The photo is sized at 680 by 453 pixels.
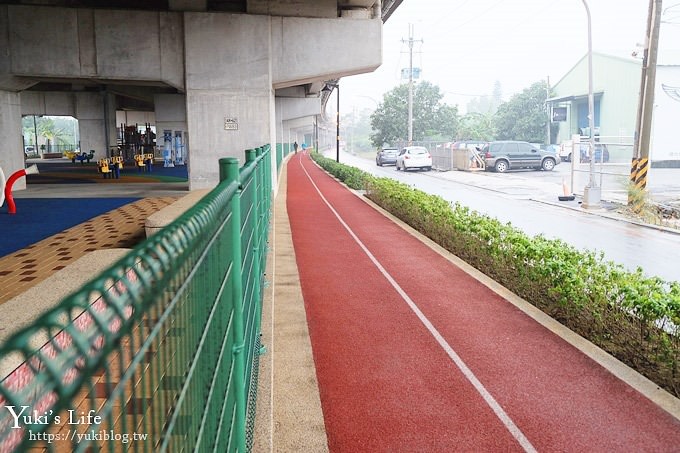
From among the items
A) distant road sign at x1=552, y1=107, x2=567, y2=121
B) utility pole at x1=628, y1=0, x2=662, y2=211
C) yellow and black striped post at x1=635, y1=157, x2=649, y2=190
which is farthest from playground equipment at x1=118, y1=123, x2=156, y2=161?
distant road sign at x1=552, y1=107, x2=567, y2=121

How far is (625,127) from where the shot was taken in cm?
5097

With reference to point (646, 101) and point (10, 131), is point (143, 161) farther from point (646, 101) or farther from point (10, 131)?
point (646, 101)

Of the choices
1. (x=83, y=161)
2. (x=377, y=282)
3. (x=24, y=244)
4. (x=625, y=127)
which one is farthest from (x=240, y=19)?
(x=625, y=127)

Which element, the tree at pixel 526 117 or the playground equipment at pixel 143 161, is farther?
the tree at pixel 526 117

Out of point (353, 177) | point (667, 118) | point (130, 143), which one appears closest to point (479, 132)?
point (667, 118)

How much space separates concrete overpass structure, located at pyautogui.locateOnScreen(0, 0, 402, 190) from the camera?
18438 mm

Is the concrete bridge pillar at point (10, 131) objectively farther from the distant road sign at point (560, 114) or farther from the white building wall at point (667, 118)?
the distant road sign at point (560, 114)

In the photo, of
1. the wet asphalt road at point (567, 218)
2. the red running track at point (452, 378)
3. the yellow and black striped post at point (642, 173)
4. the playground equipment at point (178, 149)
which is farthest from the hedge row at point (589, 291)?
the playground equipment at point (178, 149)

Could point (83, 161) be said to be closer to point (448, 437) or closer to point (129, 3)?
point (129, 3)

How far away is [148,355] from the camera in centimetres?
143

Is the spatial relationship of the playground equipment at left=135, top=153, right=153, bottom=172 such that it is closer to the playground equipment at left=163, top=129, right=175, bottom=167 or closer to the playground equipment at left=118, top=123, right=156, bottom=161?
the playground equipment at left=163, top=129, right=175, bottom=167

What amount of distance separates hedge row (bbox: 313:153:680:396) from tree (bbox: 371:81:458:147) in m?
69.0

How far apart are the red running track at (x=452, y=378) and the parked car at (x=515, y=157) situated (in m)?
30.3

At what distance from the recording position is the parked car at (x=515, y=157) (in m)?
38.5
